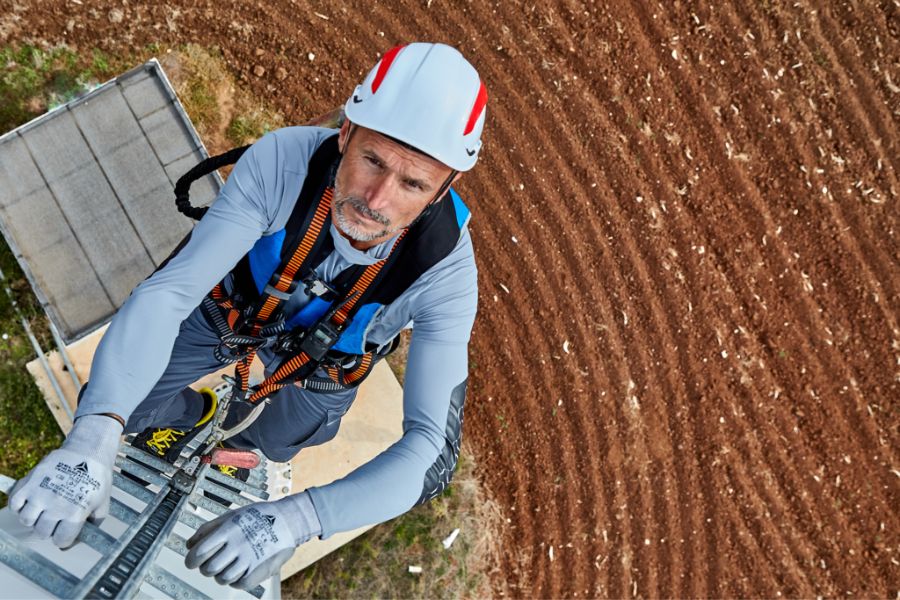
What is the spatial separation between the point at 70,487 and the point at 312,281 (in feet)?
4.05

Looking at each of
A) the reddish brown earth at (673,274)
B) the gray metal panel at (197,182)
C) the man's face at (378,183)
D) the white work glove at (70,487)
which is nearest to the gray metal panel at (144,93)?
the gray metal panel at (197,182)

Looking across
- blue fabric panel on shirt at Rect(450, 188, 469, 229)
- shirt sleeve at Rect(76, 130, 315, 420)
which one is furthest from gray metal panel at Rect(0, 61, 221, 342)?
blue fabric panel on shirt at Rect(450, 188, 469, 229)

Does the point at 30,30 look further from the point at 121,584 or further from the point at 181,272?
the point at 121,584

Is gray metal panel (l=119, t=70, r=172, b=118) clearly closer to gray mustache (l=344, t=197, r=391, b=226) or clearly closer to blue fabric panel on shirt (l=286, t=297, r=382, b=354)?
blue fabric panel on shirt (l=286, t=297, r=382, b=354)

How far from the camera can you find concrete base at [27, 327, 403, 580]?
480 cm

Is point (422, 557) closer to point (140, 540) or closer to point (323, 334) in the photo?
point (323, 334)

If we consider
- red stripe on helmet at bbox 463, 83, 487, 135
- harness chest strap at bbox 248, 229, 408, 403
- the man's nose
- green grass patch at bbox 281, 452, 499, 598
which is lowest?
green grass patch at bbox 281, 452, 499, 598

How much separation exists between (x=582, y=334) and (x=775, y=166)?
2301mm

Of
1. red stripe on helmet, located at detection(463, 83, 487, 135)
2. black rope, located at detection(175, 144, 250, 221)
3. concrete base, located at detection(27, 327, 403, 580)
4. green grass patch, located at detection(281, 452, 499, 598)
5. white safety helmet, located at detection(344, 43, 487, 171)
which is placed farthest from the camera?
green grass patch, located at detection(281, 452, 499, 598)

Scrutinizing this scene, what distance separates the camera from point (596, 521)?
18.2 ft

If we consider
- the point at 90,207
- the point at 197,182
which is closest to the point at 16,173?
the point at 90,207

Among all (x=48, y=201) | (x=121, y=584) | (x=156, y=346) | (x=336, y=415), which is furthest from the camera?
(x=48, y=201)

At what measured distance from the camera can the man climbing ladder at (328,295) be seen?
2414mm

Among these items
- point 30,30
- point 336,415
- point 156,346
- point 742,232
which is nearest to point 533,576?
point 336,415
